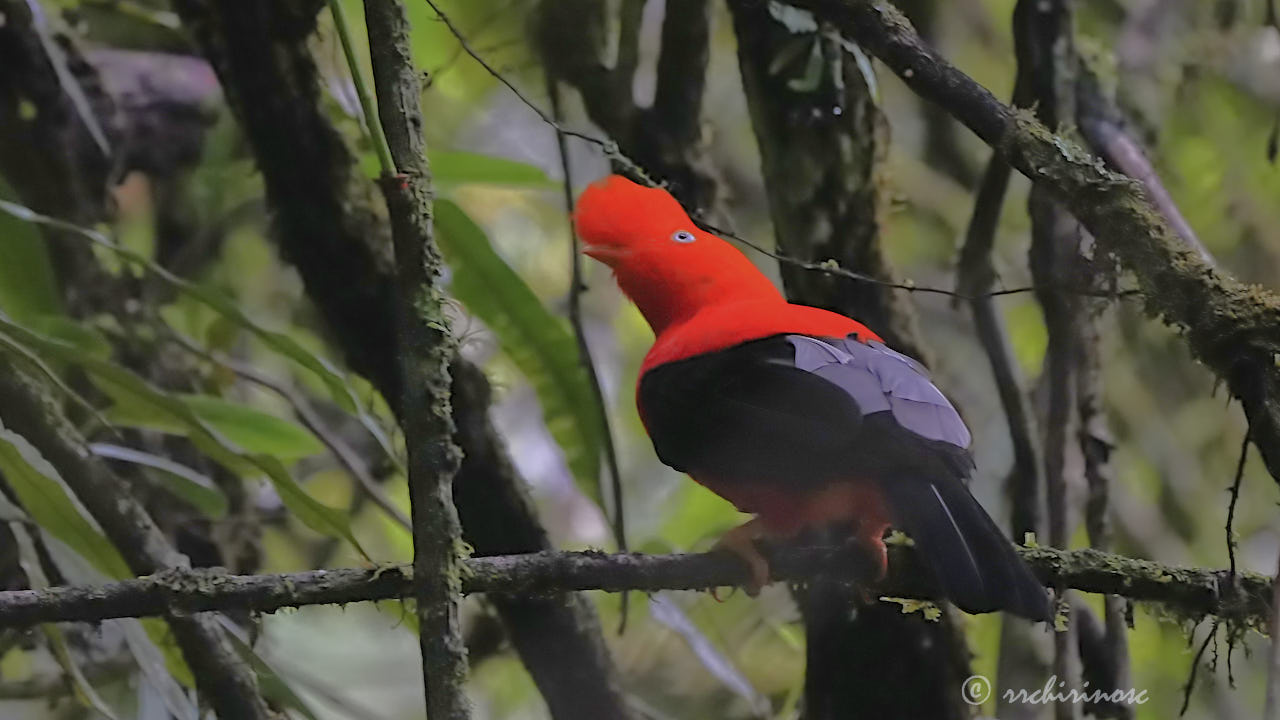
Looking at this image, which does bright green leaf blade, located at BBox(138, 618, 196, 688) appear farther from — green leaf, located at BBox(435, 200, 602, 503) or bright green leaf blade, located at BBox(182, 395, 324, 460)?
green leaf, located at BBox(435, 200, 602, 503)

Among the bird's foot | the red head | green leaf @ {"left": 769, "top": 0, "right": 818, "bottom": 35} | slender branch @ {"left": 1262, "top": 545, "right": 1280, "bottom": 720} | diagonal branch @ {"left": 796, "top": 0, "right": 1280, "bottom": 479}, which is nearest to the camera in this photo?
slender branch @ {"left": 1262, "top": 545, "right": 1280, "bottom": 720}

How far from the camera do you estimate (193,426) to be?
58.0 inches

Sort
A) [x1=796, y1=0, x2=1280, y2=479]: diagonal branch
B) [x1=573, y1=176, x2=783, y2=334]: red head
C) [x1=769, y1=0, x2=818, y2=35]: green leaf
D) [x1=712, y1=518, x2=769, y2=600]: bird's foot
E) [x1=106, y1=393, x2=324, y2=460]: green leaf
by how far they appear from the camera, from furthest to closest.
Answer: [x1=106, y1=393, x2=324, y2=460]: green leaf < [x1=769, y1=0, x2=818, y2=35]: green leaf < [x1=573, y1=176, x2=783, y2=334]: red head < [x1=712, y1=518, x2=769, y2=600]: bird's foot < [x1=796, y1=0, x2=1280, y2=479]: diagonal branch

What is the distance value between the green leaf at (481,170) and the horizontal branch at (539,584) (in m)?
0.88

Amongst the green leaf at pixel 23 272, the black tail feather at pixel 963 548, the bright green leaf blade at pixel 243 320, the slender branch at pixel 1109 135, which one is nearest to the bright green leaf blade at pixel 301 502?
the bright green leaf blade at pixel 243 320

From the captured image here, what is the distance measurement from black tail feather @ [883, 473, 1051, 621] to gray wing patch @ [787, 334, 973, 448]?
0.05 meters

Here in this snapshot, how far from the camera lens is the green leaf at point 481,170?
69.5 inches

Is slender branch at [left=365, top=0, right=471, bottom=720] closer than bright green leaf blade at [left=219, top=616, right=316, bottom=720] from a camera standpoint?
Yes

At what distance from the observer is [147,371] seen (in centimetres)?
200

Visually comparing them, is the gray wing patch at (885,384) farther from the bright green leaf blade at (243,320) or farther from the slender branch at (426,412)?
the bright green leaf blade at (243,320)

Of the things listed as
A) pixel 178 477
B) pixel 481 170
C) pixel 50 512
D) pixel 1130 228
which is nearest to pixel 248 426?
pixel 178 477

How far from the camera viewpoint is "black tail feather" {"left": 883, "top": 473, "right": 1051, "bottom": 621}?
94cm

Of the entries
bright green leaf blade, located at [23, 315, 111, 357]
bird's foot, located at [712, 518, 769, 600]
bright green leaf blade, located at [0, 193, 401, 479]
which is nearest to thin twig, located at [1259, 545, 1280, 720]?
bird's foot, located at [712, 518, 769, 600]

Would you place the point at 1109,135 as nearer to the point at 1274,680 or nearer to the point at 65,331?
the point at 1274,680
